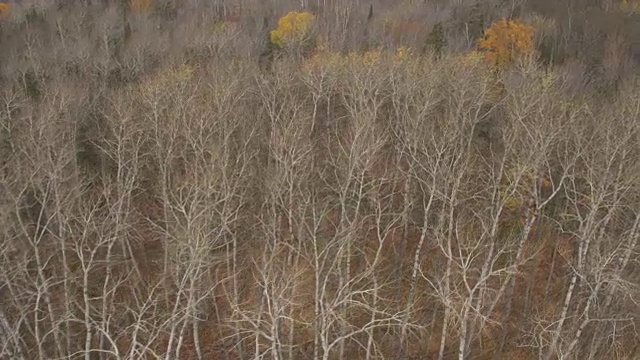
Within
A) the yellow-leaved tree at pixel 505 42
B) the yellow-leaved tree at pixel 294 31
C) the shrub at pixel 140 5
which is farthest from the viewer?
the shrub at pixel 140 5

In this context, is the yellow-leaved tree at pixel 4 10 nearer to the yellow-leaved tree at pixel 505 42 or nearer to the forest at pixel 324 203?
the forest at pixel 324 203

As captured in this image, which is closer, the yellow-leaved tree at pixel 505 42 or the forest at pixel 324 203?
the forest at pixel 324 203

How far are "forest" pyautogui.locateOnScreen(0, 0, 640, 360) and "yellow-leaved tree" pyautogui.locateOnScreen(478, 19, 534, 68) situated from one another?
0.17 m

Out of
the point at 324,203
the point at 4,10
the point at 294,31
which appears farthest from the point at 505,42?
the point at 4,10

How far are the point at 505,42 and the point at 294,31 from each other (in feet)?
56.5

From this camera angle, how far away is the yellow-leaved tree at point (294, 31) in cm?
4350

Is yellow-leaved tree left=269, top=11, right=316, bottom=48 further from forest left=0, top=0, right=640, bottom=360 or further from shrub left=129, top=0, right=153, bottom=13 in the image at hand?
shrub left=129, top=0, right=153, bottom=13

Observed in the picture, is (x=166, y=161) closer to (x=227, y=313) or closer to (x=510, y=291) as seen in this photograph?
(x=227, y=313)

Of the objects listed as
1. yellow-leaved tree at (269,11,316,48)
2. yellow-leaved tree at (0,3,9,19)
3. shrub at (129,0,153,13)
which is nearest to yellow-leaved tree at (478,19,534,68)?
yellow-leaved tree at (269,11,316,48)

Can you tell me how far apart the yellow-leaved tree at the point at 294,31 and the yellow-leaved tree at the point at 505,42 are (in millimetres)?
14033

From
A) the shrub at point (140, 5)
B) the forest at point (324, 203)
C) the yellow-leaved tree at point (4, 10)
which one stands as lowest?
the forest at point (324, 203)

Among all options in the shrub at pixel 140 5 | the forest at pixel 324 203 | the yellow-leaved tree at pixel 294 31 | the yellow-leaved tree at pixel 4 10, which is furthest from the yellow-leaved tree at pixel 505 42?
the yellow-leaved tree at pixel 4 10

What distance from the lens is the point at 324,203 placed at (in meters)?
21.8

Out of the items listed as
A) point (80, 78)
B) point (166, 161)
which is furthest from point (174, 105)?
point (80, 78)
